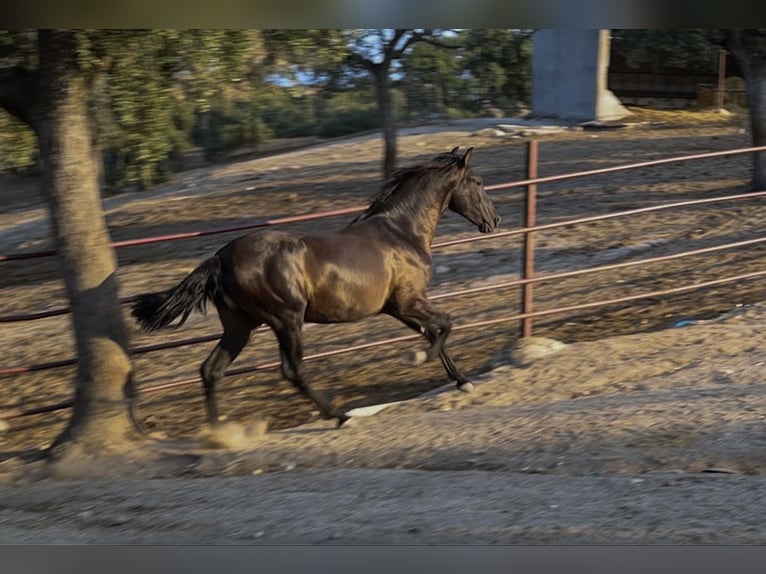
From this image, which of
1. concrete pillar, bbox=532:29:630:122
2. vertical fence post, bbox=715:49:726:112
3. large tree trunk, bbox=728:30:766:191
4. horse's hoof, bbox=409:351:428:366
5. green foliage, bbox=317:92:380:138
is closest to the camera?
horse's hoof, bbox=409:351:428:366

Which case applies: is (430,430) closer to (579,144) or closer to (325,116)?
(579,144)

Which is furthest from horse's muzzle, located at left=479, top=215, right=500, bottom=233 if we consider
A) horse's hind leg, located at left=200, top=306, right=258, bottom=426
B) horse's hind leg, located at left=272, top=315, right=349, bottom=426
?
horse's hind leg, located at left=200, top=306, right=258, bottom=426

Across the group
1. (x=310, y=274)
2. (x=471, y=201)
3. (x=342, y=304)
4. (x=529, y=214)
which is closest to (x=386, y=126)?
(x=529, y=214)

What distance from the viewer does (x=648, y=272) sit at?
9.56m

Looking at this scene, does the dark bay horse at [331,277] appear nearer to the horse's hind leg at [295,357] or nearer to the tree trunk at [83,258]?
the horse's hind leg at [295,357]

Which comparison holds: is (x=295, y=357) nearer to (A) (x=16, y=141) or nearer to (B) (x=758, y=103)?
(A) (x=16, y=141)

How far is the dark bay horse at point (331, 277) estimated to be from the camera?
5.62 metres

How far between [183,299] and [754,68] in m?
8.48

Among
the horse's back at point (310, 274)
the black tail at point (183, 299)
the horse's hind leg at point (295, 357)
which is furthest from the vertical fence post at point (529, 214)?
the black tail at point (183, 299)

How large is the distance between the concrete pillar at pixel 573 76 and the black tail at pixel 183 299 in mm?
14745

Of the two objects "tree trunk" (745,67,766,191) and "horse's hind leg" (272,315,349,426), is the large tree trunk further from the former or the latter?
"horse's hind leg" (272,315,349,426)

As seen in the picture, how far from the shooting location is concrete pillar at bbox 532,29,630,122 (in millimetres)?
18891

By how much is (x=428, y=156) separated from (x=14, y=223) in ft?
25.2

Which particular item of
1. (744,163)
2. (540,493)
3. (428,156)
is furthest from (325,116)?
(540,493)
